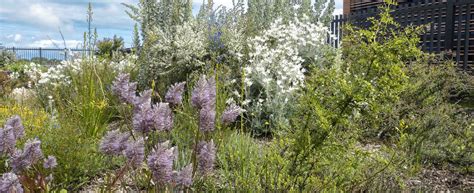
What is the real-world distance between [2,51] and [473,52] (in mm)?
21290

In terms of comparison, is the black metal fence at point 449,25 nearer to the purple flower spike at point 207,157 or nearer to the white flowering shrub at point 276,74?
the white flowering shrub at point 276,74

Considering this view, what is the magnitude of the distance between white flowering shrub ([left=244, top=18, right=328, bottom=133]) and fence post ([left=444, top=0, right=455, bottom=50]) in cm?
579

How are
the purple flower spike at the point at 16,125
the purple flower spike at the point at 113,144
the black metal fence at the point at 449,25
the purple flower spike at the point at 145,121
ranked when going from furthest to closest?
the black metal fence at the point at 449,25 → the purple flower spike at the point at 16,125 → the purple flower spike at the point at 113,144 → the purple flower spike at the point at 145,121

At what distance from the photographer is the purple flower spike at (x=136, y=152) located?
2.02 metres

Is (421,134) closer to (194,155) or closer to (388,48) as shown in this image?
(388,48)

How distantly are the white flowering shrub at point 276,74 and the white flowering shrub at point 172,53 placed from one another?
887 millimetres

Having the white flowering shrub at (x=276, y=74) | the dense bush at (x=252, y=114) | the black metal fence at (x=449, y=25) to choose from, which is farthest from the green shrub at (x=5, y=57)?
the white flowering shrub at (x=276, y=74)

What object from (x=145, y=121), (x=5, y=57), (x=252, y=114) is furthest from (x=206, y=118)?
(x=5, y=57)

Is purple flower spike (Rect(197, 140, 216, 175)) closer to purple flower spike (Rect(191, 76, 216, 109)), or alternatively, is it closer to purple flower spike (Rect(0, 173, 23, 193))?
purple flower spike (Rect(191, 76, 216, 109))

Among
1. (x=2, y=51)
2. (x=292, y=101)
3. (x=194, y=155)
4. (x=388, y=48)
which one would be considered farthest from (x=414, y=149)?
(x=2, y=51)

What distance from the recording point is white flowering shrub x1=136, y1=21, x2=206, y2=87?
758 cm

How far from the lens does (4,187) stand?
1847 mm

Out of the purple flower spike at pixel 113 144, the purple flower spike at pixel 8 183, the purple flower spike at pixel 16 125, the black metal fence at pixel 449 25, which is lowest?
the purple flower spike at pixel 8 183

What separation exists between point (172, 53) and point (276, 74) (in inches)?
70.7
